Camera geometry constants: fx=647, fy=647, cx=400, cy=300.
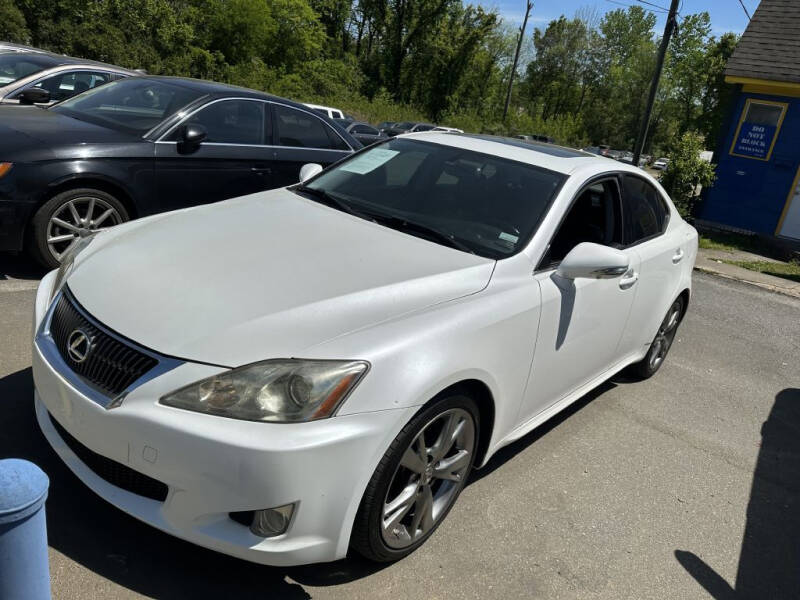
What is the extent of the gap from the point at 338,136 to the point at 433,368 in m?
4.85

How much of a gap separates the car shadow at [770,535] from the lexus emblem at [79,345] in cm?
266

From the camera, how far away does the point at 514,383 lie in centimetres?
287

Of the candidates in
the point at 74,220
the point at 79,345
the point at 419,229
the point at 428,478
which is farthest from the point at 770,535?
the point at 74,220

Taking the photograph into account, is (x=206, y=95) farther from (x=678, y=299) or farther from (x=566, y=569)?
(x=566, y=569)

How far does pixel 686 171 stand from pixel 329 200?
11021mm

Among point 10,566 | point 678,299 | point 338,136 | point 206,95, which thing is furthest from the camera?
point 338,136

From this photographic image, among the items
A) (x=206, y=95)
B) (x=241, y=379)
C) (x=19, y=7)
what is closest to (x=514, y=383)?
(x=241, y=379)

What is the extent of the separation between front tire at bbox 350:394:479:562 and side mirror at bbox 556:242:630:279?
82 centimetres

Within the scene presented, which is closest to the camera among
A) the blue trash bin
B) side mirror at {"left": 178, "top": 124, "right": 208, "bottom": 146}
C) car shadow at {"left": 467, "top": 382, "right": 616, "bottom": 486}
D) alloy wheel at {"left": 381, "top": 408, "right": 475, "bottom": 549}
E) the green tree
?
the blue trash bin

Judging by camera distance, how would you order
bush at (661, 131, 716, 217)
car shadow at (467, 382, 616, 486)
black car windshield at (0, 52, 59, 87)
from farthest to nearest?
bush at (661, 131, 716, 217) → black car windshield at (0, 52, 59, 87) → car shadow at (467, 382, 616, 486)

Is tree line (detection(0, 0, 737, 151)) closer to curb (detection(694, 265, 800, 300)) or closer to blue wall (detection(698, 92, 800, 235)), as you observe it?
blue wall (detection(698, 92, 800, 235))

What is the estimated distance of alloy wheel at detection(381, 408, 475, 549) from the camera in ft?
8.04

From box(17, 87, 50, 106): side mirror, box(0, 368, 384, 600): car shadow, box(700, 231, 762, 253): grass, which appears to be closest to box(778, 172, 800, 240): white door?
box(700, 231, 762, 253): grass

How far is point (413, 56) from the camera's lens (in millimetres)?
54500
